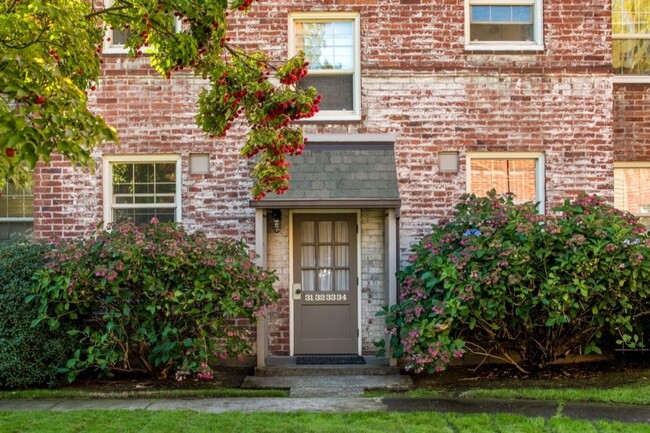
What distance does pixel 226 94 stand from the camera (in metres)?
6.86

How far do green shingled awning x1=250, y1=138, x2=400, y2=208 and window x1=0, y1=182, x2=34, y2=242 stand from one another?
3586mm

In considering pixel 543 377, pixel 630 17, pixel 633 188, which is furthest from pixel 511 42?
pixel 543 377

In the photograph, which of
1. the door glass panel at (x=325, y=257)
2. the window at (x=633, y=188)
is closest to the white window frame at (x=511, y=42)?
the window at (x=633, y=188)

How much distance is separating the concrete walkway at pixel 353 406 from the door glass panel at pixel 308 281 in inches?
98.7

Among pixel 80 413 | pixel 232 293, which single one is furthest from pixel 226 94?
pixel 80 413

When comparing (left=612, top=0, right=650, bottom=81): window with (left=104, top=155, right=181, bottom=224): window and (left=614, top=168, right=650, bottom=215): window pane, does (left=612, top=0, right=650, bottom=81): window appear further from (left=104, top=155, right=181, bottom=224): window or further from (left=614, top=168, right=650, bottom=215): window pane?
(left=104, top=155, right=181, bottom=224): window

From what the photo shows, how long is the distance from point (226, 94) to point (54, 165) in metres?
4.85

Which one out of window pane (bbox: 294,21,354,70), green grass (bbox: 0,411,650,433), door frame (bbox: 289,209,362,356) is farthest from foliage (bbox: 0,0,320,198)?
window pane (bbox: 294,21,354,70)

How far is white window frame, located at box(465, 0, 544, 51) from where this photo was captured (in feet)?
35.3

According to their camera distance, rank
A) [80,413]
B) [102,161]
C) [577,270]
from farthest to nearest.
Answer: [102,161] → [577,270] → [80,413]

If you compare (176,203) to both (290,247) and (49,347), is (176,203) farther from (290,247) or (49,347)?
(49,347)

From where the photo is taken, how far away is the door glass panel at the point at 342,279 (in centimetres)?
1082

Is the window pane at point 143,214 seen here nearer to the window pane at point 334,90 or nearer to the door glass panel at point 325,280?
the door glass panel at point 325,280

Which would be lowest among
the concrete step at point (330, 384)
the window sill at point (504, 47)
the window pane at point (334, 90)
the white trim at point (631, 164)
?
the concrete step at point (330, 384)
